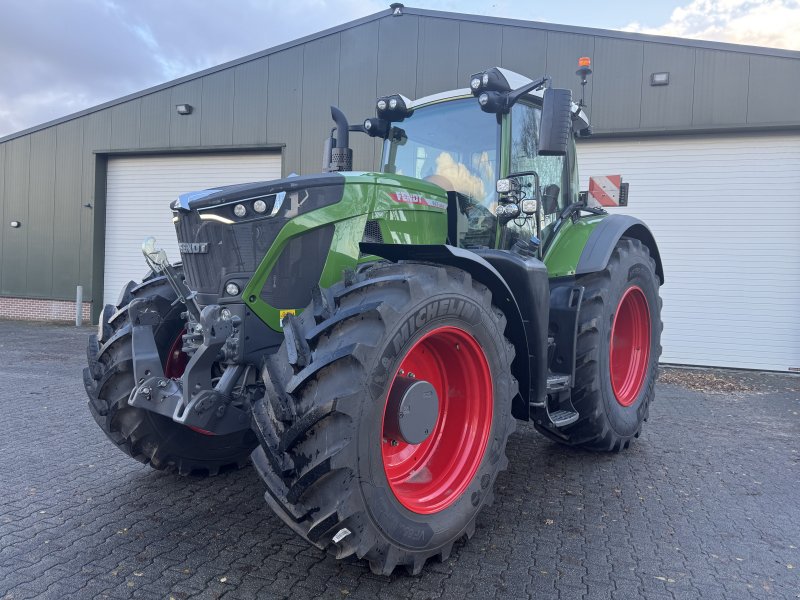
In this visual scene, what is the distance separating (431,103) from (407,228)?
1.29m

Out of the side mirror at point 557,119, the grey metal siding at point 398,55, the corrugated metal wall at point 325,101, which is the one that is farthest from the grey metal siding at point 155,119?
the side mirror at point 557,119

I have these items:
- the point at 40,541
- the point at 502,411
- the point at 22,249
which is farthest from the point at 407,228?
the point at 22,249

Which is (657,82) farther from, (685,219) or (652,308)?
(652,308)

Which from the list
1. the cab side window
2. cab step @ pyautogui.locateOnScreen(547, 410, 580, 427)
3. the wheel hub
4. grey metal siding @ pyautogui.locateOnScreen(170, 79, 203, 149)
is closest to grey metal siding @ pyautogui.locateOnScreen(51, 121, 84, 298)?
grey metal siding @ pyautogui.locateOnScreen(170, 79, 203, 149)

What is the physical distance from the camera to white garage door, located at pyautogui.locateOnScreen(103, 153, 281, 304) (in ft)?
43.2

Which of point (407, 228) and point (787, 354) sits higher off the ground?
point (407, 228)

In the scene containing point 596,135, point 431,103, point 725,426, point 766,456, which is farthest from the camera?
point 596,135

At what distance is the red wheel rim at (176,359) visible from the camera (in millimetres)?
3613

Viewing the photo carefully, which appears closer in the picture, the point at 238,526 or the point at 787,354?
the point at 238,526

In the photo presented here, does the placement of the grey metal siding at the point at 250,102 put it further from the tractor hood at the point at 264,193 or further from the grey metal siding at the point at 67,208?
the tractor hood at the point at 264,193

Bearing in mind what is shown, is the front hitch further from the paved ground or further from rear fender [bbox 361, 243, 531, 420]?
rear fender [bbox 361, 243, 531, 420]

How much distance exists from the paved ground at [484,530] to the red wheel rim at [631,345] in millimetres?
562

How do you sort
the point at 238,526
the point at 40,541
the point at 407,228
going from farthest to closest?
1. the point at 407,228
2. the point at 238,526
3. the point at 40,541

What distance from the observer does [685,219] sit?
1009 centimetres
